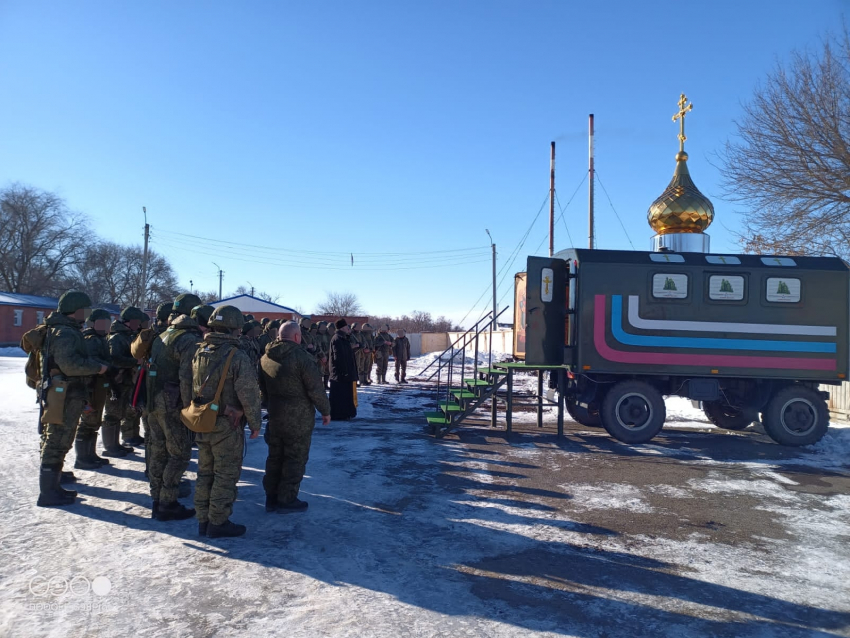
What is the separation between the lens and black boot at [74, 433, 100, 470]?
7.16 m

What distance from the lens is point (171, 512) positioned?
541cm

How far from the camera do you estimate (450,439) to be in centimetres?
970

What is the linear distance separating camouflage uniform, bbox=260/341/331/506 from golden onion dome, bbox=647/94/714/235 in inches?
396

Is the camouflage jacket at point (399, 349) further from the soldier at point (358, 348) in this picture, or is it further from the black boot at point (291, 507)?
the black boot at point (291, 507)

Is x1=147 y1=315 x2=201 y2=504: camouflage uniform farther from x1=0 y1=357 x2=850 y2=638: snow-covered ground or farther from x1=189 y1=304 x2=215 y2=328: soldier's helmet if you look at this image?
x1=0 y1=357 x2=850 y2=638: snow-covered ground

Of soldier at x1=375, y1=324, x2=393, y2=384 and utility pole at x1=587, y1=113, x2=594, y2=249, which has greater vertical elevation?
utility pole at x1=587, y1=113, x2=594, y2=249

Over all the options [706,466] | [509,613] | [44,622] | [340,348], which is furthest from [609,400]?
[44,622]

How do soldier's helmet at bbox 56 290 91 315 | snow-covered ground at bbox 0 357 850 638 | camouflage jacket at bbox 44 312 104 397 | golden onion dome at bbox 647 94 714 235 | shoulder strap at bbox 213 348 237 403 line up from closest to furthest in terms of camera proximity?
1. snow-covered ground at bbox 0 357 850 638
2. shoulder strap at bbox 213 348 237 403
3. camouflage jacket at bbox 44 312 104 397
4. soldier's helmet at bbox 56 290 91 315
5. golden onion dome at bbox 647 94 714 235

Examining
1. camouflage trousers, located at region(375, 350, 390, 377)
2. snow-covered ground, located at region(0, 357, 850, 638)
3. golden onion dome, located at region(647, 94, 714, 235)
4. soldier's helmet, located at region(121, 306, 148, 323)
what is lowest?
snow-covered ground, located at region(0, 357, 850, 638)

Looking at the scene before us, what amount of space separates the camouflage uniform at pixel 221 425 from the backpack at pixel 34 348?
2.57 meters

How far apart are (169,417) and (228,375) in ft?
3.16

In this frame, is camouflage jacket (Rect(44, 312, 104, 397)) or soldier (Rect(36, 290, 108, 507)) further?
camouflage jacket (Rect(44, 312, 104, 397))

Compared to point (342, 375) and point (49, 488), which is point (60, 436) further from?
point (342, 375)

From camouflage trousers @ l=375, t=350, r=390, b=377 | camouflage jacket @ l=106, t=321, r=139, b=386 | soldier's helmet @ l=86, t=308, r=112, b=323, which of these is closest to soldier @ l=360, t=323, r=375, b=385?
camouflage trousers @ l=375, t=350, r=390, b=377
